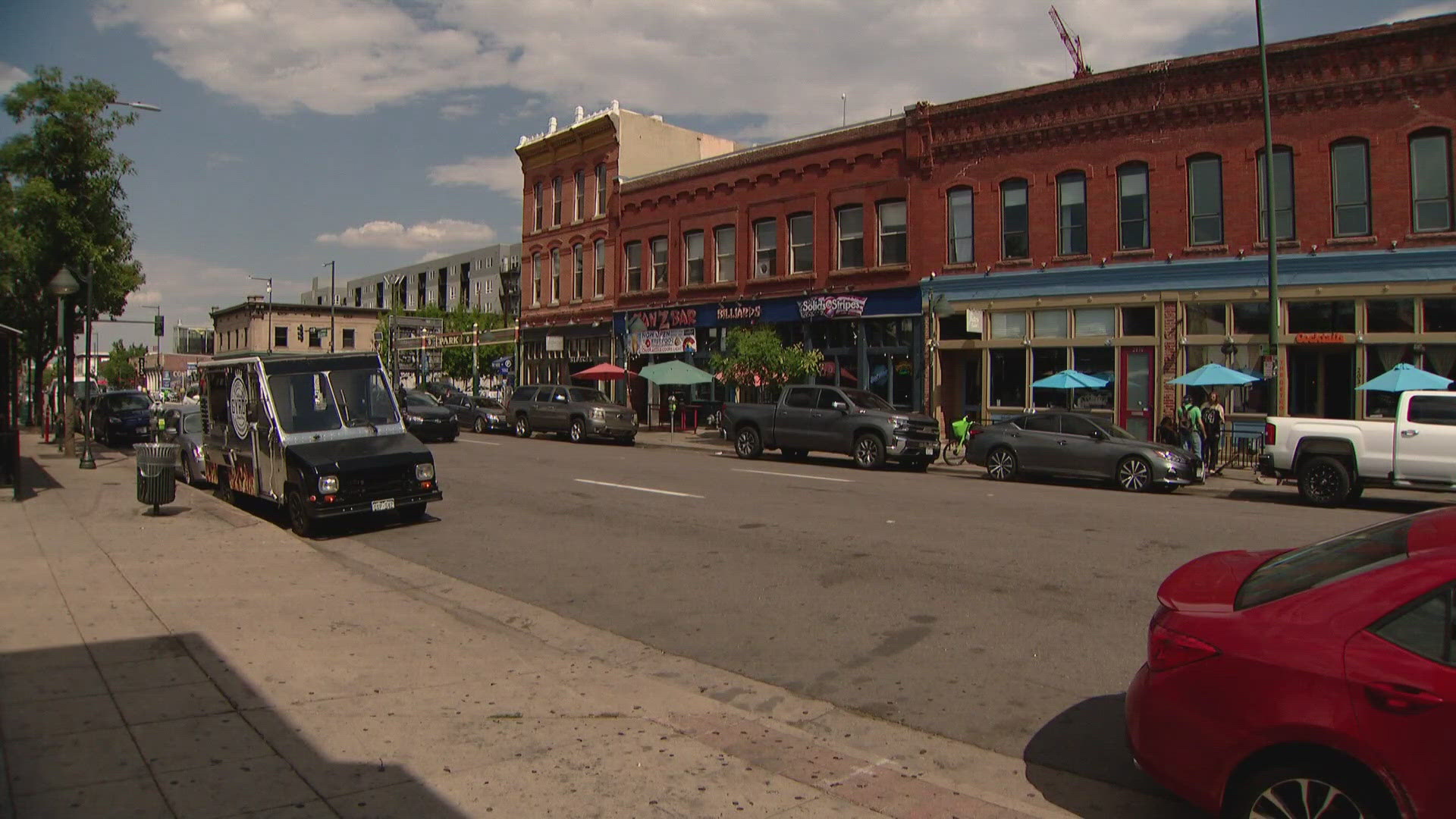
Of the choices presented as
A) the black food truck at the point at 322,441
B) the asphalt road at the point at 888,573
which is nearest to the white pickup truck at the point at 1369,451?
the asphalt road at the point at 888,573

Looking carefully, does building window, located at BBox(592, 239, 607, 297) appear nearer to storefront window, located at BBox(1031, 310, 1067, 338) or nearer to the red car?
storefront window, located at BBox(1031, 310, 1067, 338)

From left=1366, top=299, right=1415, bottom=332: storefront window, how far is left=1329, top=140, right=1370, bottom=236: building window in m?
1.62

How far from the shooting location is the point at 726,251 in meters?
34.7

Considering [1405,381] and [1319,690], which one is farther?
[1405,381]

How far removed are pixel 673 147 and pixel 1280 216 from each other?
24.6 metres

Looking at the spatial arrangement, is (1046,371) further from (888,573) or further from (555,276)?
(555,276)

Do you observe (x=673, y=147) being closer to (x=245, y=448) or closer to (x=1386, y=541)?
(x=245, y=448)

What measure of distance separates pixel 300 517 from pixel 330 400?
1.70 meters

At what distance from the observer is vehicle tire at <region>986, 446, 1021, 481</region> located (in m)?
19.4

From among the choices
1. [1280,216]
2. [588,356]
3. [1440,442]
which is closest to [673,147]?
[588,356]

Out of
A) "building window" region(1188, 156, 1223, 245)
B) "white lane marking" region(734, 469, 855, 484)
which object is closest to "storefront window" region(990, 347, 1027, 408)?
"building window" region(1188, 156, 1223, 245)

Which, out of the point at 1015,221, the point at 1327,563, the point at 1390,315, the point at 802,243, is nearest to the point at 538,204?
the point at 802,243

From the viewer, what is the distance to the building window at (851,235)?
3025 centimetres

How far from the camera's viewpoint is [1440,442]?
585 inches
